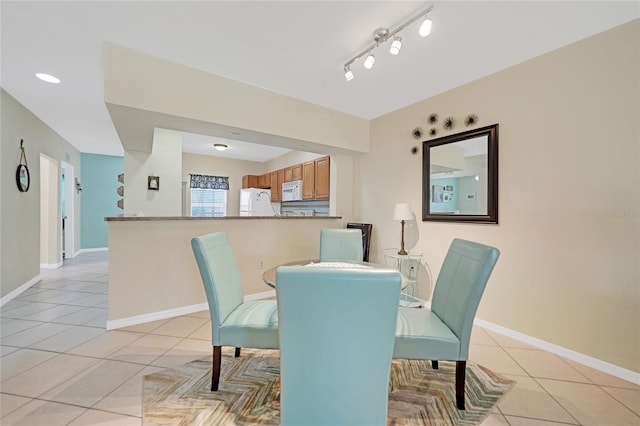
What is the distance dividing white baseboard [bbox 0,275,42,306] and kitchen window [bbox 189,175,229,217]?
2.83 metres

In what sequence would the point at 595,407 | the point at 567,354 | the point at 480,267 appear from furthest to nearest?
the point at 567,354, the point at 595,407, the point at 480,267

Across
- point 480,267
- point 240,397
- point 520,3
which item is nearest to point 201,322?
point 240,397

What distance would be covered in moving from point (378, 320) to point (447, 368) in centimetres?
148

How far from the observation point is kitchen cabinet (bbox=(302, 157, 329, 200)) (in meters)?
4.55

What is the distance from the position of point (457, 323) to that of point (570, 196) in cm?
158

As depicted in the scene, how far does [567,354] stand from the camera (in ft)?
7.05

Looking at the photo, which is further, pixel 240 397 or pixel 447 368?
pixel 447 368

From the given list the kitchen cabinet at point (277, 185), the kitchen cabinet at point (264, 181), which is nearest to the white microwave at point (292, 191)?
the kitchen cabinet at point (277, 185)

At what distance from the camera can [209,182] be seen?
21.1 feet

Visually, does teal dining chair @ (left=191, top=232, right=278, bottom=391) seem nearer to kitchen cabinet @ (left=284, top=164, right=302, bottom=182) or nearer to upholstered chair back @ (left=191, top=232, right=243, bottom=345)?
upholstered chair back @ (left=191, top=232, right=243, bottom=345)

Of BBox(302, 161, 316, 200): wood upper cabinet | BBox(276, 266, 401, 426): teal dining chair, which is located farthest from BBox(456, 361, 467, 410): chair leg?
BBox(302, 161, 316, 200): wood upper cabinet

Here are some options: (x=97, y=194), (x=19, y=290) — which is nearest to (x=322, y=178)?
(x=19, y=290)

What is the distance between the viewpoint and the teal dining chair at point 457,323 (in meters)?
1.46

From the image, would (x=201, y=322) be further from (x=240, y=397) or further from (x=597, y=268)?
(x=597, y=268)
